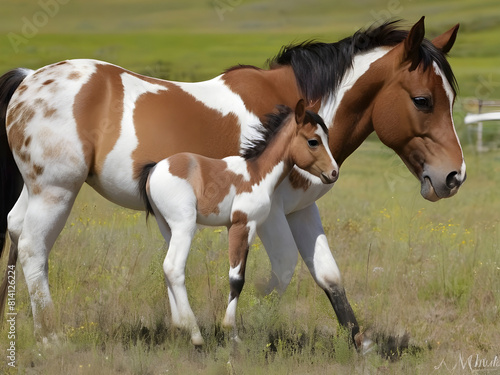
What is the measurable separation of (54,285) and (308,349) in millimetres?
2751

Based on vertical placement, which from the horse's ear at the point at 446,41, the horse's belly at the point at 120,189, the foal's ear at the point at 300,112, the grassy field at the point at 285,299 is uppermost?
the horse's ear at the point at 446,41

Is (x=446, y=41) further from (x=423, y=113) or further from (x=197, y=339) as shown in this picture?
(x=197, y=339)

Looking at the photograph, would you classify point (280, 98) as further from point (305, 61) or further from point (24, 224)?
point (24, 224)

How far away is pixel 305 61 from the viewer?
216 inches

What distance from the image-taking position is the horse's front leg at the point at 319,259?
18.0ft

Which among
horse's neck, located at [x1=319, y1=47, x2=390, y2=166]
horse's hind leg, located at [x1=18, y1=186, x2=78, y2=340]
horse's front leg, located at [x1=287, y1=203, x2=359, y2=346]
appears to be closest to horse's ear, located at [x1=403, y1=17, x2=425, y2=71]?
horse's neck, located at [x1=319, y1=47, x2=390, y2=166]

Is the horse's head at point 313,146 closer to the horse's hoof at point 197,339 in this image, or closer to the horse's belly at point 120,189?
the horse's belly at point 120,189

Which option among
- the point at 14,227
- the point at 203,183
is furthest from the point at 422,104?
the point at 14,227

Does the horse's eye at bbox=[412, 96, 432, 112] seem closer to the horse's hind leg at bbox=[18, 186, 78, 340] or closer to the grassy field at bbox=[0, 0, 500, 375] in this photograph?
the grassy field at bbox=[0, 0, 500, 375]

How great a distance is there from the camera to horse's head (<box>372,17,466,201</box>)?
5.18 metres

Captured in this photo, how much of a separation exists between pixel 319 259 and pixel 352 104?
1.23 m

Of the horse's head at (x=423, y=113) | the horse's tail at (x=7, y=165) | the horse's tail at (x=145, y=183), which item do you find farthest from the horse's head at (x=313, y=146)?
the horse's tail at (x=7, y=165)


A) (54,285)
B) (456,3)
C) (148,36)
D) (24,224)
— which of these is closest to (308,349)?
(24,224)

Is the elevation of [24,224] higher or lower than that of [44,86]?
lower
